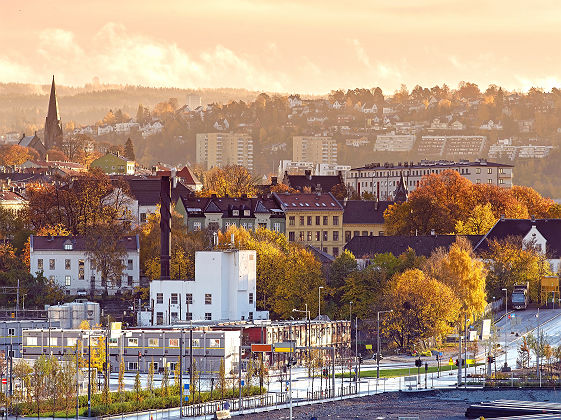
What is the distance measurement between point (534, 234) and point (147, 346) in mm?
55740

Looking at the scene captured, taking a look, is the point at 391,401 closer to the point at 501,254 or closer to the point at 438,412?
the point at 438,412

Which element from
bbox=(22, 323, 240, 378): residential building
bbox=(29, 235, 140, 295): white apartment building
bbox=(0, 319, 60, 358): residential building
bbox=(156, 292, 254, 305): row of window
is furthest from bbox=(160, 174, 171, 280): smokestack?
bbox=(22, 323, 240, 378): residential building

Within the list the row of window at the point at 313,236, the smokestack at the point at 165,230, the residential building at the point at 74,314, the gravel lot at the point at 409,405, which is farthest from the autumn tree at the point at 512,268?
the gravel lot at the point at 409,405

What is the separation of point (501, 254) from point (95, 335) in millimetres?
49501

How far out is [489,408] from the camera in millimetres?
91875

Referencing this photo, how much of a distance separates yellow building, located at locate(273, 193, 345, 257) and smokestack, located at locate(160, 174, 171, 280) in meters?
39.9

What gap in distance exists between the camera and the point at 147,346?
114 metres

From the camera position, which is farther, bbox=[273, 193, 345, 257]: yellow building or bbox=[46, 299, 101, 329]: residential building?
bbox=[273, 193, 345, 257]: yellow building

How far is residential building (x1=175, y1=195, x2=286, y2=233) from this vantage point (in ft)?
590

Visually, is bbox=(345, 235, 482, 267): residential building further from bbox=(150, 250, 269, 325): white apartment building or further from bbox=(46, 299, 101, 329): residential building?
bbox=(46, 299, 101, 329): residential building

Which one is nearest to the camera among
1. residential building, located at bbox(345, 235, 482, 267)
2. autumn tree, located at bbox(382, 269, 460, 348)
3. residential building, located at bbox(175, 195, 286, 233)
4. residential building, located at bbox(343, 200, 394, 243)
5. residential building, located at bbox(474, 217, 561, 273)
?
autumn tree, located at bbox(382, 269, 460, 348)

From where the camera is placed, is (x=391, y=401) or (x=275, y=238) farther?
(x=275, y=238)

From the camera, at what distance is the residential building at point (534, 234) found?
154 metres

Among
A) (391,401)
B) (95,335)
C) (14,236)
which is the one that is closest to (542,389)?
(391,401)
